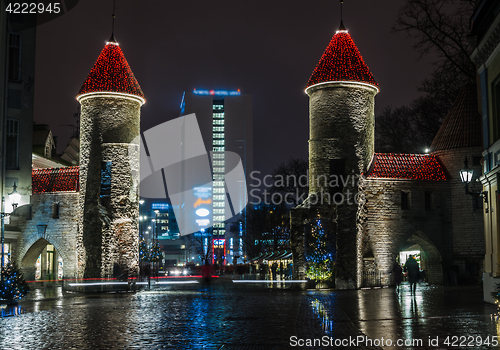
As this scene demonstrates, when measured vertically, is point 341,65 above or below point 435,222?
above

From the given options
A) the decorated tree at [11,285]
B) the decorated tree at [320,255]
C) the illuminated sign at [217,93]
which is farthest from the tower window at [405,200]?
the illuminated sign at [217,93]

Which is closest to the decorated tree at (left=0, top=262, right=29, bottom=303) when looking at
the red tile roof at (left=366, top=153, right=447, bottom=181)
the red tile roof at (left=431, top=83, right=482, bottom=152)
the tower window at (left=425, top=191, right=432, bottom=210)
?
the red tile roof at (left=366, top=153, right=447, bottom=181)

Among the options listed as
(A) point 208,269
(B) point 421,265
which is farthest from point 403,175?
(A) point 208,269

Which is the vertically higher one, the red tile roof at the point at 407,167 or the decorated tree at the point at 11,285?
the red tile roof at the point at 407,167

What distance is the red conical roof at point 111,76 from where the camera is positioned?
35.8 metres

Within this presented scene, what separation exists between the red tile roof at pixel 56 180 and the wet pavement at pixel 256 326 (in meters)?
20.2

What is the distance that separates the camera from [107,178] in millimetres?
36031

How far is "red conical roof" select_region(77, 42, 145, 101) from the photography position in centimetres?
3584

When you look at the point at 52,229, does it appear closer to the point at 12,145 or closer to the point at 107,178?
the point at 107,178

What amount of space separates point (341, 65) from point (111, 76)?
14134 mm

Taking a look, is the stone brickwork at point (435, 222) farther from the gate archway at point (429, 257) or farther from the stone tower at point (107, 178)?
the stone tower at point (107, 178)

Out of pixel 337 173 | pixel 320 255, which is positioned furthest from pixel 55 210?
pixel 337 173

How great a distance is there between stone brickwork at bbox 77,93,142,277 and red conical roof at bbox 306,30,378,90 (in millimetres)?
11927

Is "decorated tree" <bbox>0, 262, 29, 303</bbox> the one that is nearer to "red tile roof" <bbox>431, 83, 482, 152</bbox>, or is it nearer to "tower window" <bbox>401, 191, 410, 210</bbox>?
"tower window" <bbox>401, 191, 410, 210</bbox>
